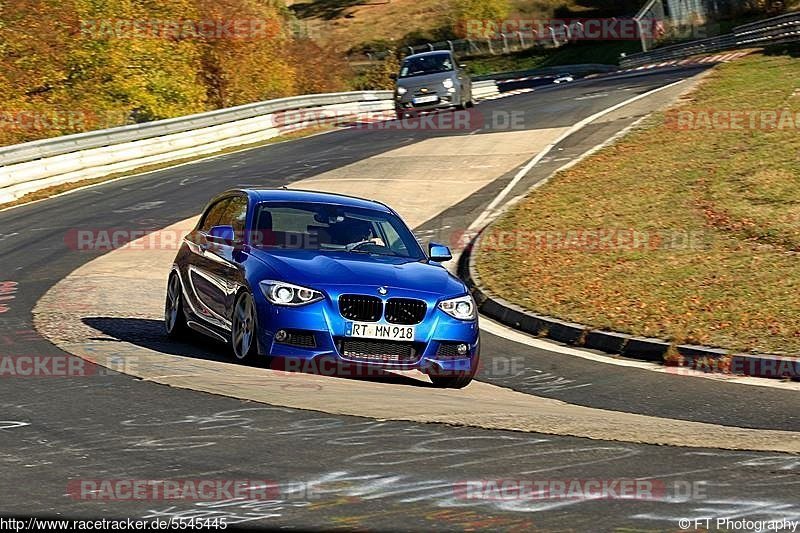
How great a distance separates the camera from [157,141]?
1312 inches

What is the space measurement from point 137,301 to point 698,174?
1173 centimetres

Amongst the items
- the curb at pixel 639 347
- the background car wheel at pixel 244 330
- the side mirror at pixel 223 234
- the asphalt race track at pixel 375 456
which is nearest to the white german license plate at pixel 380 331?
the background car wheel at pixel 244 330

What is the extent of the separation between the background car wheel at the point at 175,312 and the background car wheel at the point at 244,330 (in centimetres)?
150

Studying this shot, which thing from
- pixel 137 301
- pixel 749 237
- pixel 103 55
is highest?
pixel 103 55

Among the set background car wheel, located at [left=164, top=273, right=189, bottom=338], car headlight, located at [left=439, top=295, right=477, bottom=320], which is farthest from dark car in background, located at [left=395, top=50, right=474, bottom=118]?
car headlight, located at [left=439, top=295, right=477, bottom=320]

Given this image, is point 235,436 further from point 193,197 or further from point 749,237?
point 193,197

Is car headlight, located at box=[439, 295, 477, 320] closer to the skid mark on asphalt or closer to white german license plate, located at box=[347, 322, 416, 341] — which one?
white german license plate, located at box=[347, 322, 416, 341]

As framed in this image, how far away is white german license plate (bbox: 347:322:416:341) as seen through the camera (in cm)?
1055

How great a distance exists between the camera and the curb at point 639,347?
40.4 feet

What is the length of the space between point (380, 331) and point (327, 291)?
21.6 inches

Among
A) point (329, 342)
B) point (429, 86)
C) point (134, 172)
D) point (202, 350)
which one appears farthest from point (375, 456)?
point (429, 86)

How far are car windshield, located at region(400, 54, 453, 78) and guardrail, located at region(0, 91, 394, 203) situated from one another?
3999 mm

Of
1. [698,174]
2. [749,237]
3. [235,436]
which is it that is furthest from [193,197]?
[235,436]

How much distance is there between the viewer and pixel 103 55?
144 feet
